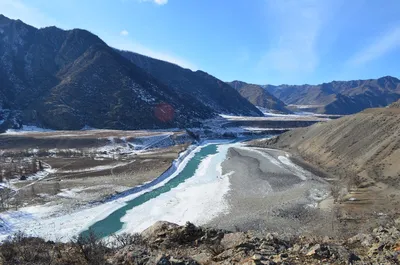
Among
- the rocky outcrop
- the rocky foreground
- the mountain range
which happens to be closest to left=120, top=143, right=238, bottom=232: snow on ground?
the rocky outcrop

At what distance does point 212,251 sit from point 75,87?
5194 inches

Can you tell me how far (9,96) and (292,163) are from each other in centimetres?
11969

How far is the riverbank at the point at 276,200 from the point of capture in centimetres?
2577

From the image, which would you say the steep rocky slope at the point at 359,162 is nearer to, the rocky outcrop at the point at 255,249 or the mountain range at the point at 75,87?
the rocky outcrop at the point at 255,249

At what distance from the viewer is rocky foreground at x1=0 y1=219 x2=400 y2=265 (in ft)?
34.6

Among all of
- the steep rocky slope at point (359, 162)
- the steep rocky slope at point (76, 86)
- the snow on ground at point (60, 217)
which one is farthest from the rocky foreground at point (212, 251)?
the steep rocky slope at point (76, 86)

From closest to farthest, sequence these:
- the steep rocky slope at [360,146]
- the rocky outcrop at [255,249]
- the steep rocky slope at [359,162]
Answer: the rocky outcrop at [255,249], the steep rocky slope at [359,162], the steep rocky slope at [360,146]

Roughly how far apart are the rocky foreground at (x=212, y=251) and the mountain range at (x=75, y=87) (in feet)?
346

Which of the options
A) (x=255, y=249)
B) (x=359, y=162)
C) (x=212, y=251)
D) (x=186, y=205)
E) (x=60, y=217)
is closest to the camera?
(x=255, y=249)

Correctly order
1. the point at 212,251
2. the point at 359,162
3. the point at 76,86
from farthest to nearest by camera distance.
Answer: the point at 76,86
the point at 359,162
the point at 212,251

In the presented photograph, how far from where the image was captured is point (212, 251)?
1265 cm

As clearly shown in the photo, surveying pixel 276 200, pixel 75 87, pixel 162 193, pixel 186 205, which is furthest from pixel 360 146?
pixel 75 87

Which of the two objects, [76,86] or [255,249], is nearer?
[255,249]

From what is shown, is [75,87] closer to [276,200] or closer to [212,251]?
[276,200]
